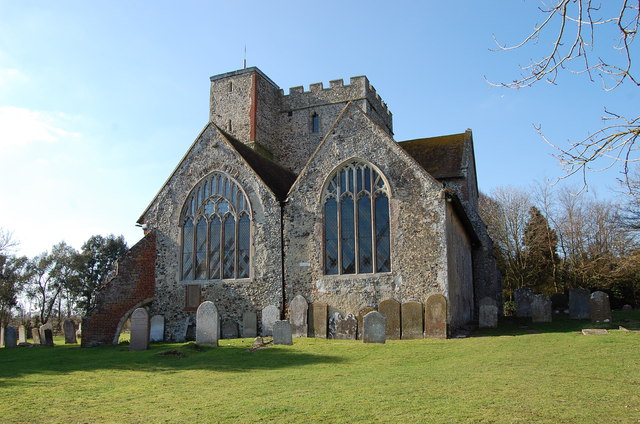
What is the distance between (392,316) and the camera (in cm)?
1611

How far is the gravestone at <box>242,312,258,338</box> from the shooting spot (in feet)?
59.5

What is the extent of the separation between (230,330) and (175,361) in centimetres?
558

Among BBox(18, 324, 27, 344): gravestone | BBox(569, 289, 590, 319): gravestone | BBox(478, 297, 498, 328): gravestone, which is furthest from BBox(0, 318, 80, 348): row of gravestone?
BBox(569, 289, 590, 319): gravestone

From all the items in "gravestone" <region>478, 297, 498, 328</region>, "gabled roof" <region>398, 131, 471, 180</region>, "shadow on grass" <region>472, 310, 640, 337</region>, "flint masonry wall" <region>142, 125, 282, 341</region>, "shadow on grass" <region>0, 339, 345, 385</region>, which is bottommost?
"shadow on grass" <region>0, 339, 345, 385</region>

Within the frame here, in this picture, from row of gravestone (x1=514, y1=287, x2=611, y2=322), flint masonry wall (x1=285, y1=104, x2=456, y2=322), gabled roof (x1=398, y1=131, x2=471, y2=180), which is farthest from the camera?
gabled roof (x1=398, y1=131, x2=471, y2=180)

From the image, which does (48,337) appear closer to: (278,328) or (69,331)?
(69,331)

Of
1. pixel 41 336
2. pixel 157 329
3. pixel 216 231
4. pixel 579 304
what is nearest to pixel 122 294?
pixel 157 329

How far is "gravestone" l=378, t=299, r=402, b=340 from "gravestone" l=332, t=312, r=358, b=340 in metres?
0.95

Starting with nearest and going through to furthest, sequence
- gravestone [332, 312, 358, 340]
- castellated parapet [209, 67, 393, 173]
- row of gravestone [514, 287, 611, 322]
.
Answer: gravestone [332, 312, 358, 340], row of gravestone [514, 287, 611, 322], castellated parapet [209, 67, 393, 173]

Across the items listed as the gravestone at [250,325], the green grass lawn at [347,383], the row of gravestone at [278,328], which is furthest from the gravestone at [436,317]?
the gravestone at [250,325]

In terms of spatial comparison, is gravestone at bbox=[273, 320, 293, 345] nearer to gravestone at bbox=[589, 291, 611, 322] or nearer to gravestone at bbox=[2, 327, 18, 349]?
gravestone at bbox=[589, 291, 611, 322]

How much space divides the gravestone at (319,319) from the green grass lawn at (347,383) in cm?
184

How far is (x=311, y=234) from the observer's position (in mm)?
18375

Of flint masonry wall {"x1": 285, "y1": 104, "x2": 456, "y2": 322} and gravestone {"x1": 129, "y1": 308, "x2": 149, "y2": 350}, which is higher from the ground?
flint masonry wall {"x1": 285, "y1": 104, "x2": 456, "y2": 322}
